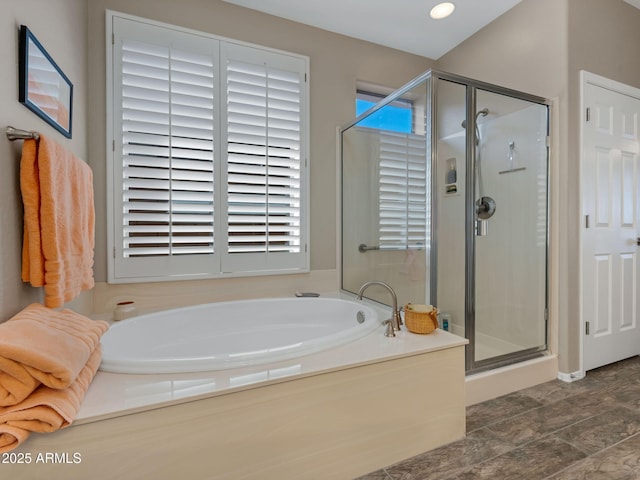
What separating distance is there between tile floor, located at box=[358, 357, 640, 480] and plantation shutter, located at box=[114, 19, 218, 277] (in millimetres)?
1752

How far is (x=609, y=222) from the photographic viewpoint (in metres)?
2.31

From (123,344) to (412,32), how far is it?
3106mm

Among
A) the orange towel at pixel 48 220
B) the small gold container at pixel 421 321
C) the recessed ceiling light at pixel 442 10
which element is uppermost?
the recessed ceiling light at pixel 442 10

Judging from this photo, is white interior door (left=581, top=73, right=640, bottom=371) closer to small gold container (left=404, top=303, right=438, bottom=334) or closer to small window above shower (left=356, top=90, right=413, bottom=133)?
small window above shower (left=356, top=90, right=413, bottom=133)

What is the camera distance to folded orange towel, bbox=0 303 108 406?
0.87 metres

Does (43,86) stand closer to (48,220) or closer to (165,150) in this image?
(48,220)

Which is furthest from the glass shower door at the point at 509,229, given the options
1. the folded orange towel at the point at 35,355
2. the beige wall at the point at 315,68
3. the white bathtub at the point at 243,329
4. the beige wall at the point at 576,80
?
the folded orange towel at the point at 35,355

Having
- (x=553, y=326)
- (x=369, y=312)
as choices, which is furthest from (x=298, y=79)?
(x=553, y=326)

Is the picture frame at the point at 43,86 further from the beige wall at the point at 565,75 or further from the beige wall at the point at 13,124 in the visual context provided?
the beige wall at the point at 565,75

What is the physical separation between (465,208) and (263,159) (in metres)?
1.45

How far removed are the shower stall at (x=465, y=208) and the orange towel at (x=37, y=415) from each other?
1.67m

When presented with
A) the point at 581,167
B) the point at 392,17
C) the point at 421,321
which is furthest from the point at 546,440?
the point at 392,17

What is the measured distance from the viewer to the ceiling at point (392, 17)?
7.77ft

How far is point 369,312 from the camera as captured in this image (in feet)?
6.48
